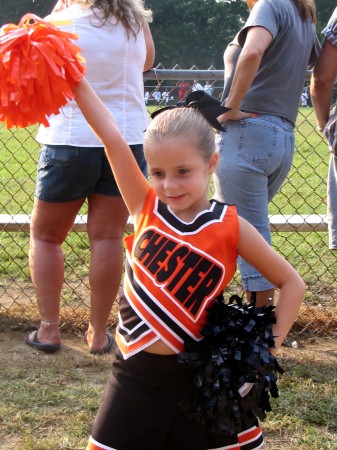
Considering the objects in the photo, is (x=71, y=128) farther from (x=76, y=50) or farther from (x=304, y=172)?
(x=304, y=172)

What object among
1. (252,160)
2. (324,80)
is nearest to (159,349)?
(252,160)

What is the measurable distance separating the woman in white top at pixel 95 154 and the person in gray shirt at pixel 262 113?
0.42 metres

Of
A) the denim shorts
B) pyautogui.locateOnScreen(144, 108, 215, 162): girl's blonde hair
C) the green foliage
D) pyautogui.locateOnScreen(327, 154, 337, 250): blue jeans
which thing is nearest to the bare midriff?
pyautogui.locateOnScreen(144, 108, 215, 162): girl's blonde hair

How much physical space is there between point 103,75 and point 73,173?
45 centimetres

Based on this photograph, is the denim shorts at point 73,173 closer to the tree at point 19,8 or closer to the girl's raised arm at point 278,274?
the girl's raised arm at point 278,274

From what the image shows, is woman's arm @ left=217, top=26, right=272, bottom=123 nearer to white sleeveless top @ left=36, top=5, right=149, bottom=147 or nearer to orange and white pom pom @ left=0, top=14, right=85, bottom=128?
white sleeveless top @ left=36, top=5, right=149, bottom=147

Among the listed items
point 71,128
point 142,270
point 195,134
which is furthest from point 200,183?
point 71,128

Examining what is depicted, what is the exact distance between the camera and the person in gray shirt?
321 cm

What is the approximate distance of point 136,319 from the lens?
2062 millimetres

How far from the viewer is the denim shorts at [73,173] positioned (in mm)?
3381

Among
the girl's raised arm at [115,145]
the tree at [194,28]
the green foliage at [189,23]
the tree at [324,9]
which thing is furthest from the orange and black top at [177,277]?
the tree at [194,28]

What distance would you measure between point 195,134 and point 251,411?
2.44 feet

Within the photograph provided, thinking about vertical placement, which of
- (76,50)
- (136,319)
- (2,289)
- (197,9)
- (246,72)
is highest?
(76,50)

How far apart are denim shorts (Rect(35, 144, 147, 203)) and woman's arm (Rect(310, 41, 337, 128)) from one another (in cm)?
82
